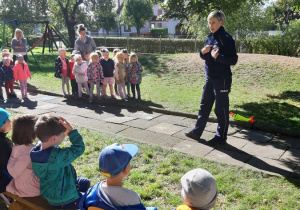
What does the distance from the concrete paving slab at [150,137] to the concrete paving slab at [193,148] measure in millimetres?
142

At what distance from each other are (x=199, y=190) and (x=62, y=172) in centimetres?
128

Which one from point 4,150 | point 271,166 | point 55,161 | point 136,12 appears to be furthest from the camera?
point 136,12

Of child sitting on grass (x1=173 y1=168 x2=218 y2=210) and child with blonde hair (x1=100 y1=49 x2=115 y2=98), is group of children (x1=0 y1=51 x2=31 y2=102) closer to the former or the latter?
child with blonde hair (x1=100 y1=49 x2=115 y2=98)

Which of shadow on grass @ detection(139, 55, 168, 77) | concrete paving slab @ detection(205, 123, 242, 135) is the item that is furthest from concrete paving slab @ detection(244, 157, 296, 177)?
shadow on grass @ detection(139, 55, 168, 77)

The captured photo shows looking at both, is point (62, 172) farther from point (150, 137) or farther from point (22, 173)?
point (150, 137)

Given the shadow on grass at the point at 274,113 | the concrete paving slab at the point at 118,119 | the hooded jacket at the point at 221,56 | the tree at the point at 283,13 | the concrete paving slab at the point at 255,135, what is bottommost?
the concrete paving slab at the point at 255,135

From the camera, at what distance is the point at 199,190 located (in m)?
1.97

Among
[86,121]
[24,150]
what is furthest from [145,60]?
[24,150]

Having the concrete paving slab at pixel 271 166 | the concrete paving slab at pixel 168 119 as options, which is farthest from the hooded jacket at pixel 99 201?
the concrete paving slab at pixel 168 119

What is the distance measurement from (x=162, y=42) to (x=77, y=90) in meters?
14.9

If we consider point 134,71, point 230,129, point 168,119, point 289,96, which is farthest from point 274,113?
point 134,71

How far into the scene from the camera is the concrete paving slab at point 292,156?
4637 mm

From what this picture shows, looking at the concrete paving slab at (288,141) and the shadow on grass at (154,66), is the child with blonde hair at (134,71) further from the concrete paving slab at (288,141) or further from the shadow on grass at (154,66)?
the concrete paving slab at (288,141)

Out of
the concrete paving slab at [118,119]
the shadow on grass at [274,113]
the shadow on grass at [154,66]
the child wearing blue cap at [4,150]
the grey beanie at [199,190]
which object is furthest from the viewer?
the shadow on grass at [154,66]
